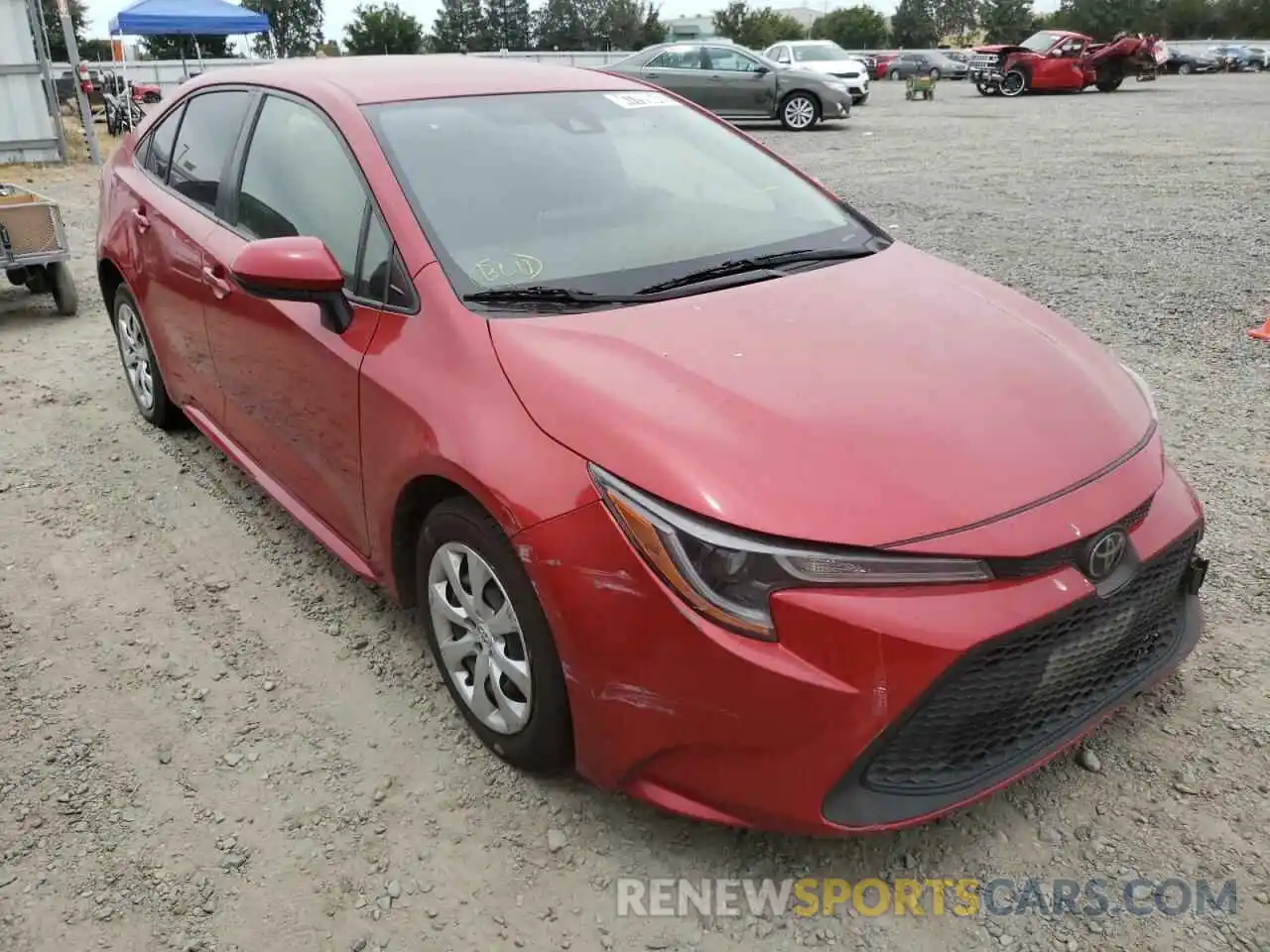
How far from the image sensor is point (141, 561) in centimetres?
353

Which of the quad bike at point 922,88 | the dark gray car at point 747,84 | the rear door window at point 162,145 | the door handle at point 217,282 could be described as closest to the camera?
the door handle at point 217,282

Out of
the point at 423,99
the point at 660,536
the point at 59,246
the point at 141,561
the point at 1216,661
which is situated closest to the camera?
the point at 660,536

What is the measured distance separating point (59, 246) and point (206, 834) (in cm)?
510

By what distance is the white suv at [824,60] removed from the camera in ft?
69.9

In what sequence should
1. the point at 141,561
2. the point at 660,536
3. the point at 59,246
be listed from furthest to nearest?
the point at 59,246, the point at 141,561, the point at 660,536

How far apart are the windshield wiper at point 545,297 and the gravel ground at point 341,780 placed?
3.64 ft

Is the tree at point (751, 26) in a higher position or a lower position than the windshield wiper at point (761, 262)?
higher

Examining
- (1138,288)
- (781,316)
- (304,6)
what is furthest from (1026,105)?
(304,6)

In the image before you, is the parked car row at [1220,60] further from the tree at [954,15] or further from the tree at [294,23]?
the tree at [294,23]

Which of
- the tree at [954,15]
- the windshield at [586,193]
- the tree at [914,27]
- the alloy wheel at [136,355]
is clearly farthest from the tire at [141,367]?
the tree at [954,15]

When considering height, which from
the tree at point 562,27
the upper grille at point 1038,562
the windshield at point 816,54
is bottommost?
the upper grille at point 1038,562

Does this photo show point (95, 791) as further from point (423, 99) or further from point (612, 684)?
point (423, 99)

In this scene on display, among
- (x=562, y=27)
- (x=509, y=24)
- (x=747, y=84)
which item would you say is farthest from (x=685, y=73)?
(x=509, y=24)

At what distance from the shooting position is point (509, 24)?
69625mm
